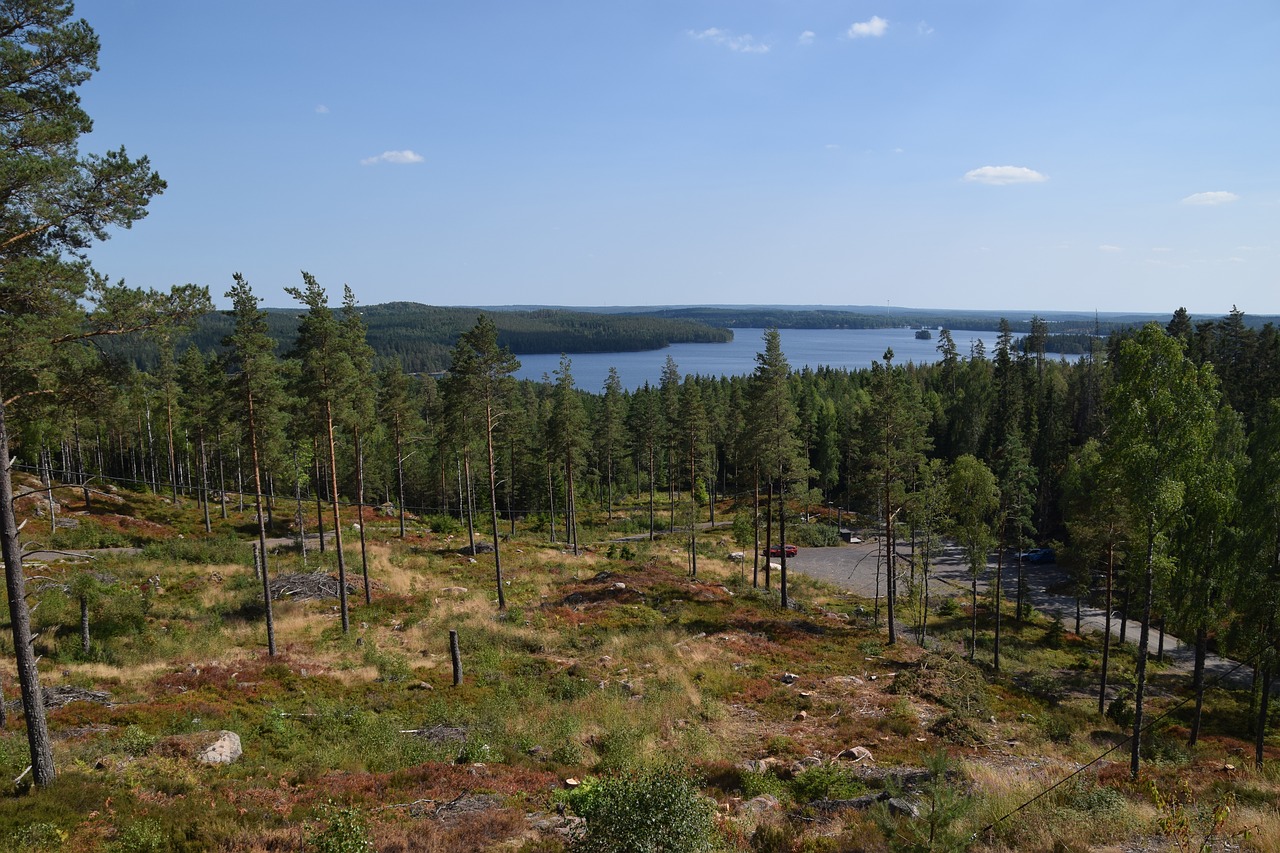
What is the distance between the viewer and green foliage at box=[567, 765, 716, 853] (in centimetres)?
796

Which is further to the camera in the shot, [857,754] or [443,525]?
[443,525]

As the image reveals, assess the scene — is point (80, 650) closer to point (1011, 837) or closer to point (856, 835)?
point (856, 835)

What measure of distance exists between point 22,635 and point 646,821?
33.3 ft

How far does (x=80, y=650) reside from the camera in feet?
69.5

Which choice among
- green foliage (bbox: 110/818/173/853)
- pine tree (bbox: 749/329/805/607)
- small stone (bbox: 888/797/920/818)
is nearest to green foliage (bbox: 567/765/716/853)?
small stone (bbox: 888/797/920/818)

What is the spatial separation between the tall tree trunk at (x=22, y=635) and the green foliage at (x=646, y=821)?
8881 mm

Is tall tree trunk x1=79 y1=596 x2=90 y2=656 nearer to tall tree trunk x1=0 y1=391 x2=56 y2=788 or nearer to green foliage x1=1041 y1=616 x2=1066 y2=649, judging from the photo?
tall tree trunk x1=0 y1=391 x2=56 y2=788

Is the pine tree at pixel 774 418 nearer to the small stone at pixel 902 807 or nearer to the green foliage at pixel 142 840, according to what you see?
the small stone at pixel 902 807

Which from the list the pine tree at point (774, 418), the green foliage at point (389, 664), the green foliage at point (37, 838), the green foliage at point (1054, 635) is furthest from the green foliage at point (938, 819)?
the green foliage at point (1054, 635)

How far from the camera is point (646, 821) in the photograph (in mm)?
8008

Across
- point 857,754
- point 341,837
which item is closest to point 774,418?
point 857,754

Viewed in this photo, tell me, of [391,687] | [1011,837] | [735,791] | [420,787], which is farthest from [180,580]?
[1011,837]

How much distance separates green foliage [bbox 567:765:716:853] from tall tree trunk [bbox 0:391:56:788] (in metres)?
8.88

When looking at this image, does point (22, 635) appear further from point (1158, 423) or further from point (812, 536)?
point (812, 536)
